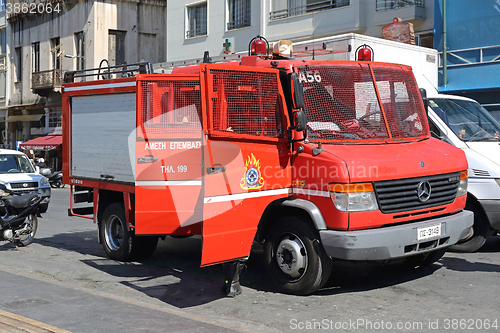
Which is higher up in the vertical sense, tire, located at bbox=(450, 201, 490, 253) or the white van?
the white van

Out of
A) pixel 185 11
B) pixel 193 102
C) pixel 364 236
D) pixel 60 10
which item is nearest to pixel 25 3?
pixel 60 10

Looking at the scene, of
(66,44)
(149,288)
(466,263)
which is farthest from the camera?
(66,44)

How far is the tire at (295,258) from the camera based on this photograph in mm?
6121

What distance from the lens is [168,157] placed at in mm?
7180

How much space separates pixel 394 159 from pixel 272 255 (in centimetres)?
171

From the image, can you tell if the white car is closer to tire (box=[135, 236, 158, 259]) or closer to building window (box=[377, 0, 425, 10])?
tire (box=[135, 236, 158, 259])

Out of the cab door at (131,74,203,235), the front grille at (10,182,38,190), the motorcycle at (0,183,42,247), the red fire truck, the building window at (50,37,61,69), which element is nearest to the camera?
the red fire truck

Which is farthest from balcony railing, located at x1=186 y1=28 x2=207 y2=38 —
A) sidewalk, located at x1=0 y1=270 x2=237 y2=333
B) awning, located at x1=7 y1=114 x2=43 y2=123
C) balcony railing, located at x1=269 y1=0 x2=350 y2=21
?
sidewalk, located at x1=0 y1=270 x2=237 y2=333

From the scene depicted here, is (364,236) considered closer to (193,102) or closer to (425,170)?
(425,170)

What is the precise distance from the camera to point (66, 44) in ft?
119

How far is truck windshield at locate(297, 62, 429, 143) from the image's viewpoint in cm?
652

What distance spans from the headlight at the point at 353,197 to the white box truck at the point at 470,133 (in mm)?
2659

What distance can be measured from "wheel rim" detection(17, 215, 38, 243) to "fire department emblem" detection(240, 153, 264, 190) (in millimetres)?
5230

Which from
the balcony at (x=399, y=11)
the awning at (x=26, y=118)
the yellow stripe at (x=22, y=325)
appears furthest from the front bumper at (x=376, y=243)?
the awning at (x=26, y=118)
